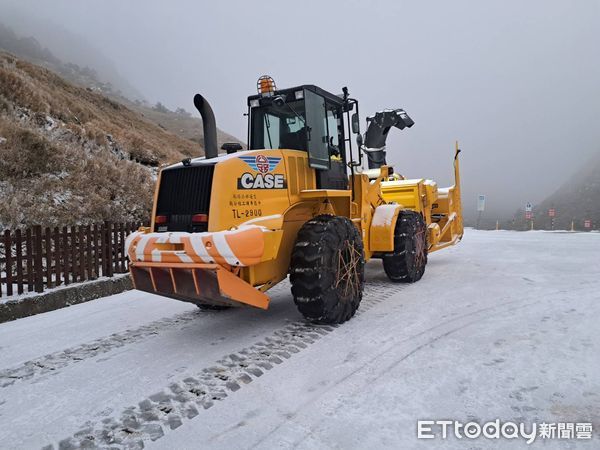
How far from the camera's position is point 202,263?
13.5 ft

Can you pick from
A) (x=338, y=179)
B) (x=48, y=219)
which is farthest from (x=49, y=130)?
(x=338, y=179)

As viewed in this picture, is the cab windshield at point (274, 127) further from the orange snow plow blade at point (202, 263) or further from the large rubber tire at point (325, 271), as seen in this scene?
the orange snow plow blade at point (202, 263)

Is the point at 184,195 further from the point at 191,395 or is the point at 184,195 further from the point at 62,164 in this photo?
the point at 62,164

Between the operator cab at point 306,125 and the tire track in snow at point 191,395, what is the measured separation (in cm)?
209

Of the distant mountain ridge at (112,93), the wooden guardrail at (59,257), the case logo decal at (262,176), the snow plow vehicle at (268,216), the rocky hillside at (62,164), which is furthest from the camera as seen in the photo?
the distant mountain ridge at (112,93)

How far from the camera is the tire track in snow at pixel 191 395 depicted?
2789 millimetres

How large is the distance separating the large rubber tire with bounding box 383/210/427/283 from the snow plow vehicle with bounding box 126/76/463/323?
1.24 ft

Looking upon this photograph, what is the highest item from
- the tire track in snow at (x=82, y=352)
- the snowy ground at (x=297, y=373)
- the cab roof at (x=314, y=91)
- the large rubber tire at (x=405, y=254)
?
the cab roof at (x=314, y=91)

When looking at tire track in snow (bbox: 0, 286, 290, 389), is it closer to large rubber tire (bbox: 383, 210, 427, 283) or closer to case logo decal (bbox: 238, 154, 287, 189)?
case logo decal (bbox: 238, 154, 287, 189)

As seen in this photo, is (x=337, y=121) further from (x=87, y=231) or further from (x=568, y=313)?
(x=87, y=231)

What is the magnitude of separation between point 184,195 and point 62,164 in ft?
30.1

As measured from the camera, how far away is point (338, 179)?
19.8 ft

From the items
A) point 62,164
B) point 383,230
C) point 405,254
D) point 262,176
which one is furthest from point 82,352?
point 62,164

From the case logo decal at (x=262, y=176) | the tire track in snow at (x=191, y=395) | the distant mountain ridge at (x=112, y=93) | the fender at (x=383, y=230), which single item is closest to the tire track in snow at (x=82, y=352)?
the tire track in snow at (x=191, y=395)
